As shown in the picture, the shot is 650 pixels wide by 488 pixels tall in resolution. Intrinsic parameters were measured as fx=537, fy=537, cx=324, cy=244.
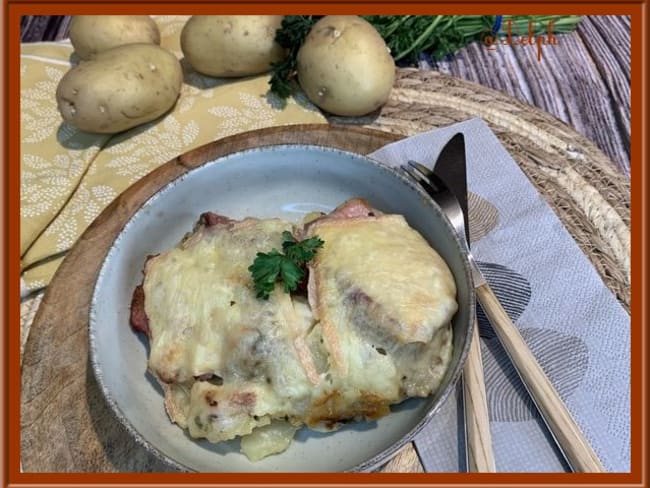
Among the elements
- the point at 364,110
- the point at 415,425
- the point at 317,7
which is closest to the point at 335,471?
the point at 415,425

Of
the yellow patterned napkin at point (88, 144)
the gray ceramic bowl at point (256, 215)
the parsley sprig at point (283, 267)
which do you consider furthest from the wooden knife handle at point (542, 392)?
the yellow patterned napkin at point (88, 144)

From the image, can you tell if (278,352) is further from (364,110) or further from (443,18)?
(443,18)

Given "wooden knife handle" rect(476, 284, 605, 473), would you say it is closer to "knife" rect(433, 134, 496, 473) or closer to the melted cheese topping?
"knife" rect(433, 134, 496, 473)

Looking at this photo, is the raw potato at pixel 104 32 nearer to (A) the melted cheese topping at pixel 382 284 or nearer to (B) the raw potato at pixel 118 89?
(B) the raw potato at pixel 118 89

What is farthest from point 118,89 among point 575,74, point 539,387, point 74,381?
point 575,74

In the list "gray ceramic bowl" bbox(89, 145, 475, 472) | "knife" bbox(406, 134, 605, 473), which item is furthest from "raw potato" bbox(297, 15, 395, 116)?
"knife" bbox(406, 134, 605, 473)
